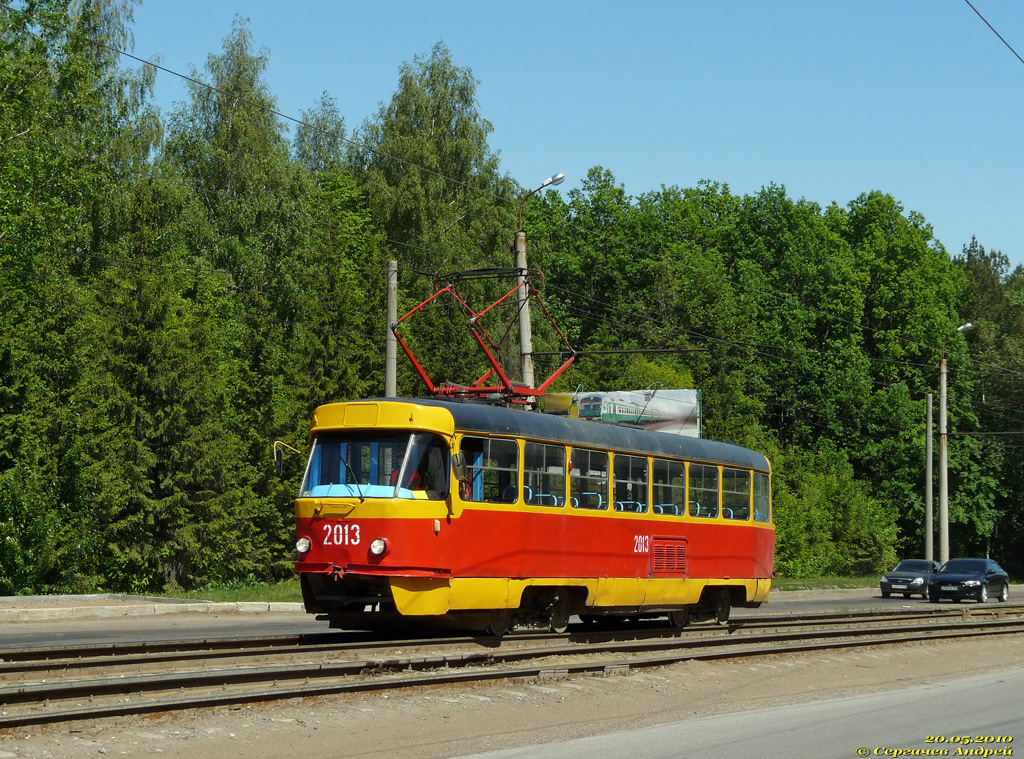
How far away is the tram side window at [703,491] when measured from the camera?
2065 centimetres

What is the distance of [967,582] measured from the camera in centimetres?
3784

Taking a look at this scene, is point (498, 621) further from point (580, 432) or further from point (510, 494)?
point (580, 432)

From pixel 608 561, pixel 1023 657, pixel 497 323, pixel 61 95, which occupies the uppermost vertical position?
pixel 61 95

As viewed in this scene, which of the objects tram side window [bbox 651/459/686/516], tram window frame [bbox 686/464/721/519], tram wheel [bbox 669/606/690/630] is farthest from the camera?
tram wheel [bbox 669/606/690/630]

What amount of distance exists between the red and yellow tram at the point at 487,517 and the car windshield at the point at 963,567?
2124 cm

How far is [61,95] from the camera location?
137 ft

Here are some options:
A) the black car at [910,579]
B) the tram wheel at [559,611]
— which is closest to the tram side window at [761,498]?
the tram wheel at [559,611]

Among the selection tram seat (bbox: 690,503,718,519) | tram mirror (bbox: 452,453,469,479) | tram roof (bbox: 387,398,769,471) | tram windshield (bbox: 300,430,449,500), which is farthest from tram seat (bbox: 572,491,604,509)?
tram windshield (bbox: 300,430,449,500)

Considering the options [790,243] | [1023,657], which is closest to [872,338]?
[790,243]

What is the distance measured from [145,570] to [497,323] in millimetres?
17299

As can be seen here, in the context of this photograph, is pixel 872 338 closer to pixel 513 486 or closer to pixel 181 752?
pixel 513 486

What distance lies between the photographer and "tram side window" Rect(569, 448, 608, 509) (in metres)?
17.9

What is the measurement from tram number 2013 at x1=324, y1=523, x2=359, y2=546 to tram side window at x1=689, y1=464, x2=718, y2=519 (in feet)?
22.7

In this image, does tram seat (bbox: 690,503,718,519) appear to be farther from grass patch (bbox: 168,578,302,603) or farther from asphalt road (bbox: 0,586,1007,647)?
grass patch (bbox: 168,578,302,603)
